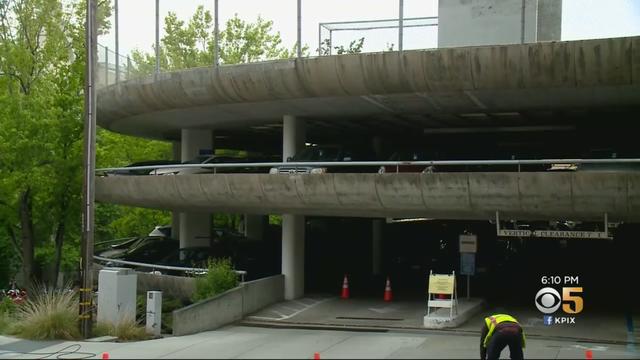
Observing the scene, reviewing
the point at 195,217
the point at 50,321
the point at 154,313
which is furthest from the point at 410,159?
the point at 50,321

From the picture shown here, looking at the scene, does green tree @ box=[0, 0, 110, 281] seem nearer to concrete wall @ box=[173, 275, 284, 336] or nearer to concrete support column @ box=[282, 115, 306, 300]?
concrete support column @ box=[282, 115, 306, 300]

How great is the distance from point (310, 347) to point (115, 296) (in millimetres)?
6258

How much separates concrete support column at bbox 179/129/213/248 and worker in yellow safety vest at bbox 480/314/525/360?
2059 cm

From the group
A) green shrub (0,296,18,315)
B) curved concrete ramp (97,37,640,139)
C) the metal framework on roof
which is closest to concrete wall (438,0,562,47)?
the metal framework on roof

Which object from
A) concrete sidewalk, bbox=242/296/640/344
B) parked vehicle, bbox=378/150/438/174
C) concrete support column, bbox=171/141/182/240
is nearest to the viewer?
concrete sidewalk, bbox=242/296/640/344

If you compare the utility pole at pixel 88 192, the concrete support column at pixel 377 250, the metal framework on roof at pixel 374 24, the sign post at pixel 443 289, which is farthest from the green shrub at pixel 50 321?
the concrete support column at pixel 377 250

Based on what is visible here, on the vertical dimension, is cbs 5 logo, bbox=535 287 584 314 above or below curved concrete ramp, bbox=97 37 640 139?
below

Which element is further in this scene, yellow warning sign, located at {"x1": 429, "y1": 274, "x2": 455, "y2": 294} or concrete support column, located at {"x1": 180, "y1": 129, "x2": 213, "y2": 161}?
concrete support column, located at {"x1": 180, "y1": 129, "x2": 213, "y2": 161}

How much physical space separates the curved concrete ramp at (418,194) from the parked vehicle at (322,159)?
2.03 ft

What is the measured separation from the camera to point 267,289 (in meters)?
23.6

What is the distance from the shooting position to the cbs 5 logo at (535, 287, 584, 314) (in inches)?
846

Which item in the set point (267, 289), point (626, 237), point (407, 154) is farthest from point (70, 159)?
point (626, 237)

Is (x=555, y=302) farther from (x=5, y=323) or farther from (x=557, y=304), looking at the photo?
(x=5, y=323)

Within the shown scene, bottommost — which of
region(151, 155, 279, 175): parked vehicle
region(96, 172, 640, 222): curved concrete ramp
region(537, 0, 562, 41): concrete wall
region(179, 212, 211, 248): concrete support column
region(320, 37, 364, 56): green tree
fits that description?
region(179, 212, 211, 248): concrete support column
